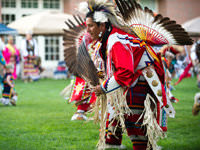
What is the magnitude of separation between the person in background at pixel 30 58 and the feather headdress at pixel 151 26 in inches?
429

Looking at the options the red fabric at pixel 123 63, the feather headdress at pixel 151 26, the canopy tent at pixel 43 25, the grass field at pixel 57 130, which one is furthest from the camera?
the canopy tent at pixel 43 25

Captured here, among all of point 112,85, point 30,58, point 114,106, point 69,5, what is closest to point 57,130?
point 114,106

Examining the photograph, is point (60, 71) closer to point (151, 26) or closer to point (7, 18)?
point (7, 18)

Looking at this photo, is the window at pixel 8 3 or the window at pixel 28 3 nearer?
the window at pixel 8 3

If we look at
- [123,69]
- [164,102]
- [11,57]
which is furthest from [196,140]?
[11,57]

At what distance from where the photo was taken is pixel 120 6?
332cm

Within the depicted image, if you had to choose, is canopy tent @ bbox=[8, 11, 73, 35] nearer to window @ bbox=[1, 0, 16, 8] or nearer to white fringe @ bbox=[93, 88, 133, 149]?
window @ bbox=[1, 0, 16, 8]

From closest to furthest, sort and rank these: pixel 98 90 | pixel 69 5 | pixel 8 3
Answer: pixel 98 90 → pixel 8 3 → pixel 69 5

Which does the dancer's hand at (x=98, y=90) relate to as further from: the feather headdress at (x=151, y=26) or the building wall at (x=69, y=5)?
the building wall at (x=69, y=5)

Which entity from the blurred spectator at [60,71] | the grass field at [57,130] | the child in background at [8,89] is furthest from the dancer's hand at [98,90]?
the blurred spectator at [60,71]

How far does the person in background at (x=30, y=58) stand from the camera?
45.6ft

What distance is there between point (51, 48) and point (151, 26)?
15643 millimetres

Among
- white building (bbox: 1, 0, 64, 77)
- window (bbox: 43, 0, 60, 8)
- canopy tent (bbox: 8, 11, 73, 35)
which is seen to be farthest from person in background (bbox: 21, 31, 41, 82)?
window (bbox: 43, 0, 60, 8)

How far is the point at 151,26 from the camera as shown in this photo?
3.45m
